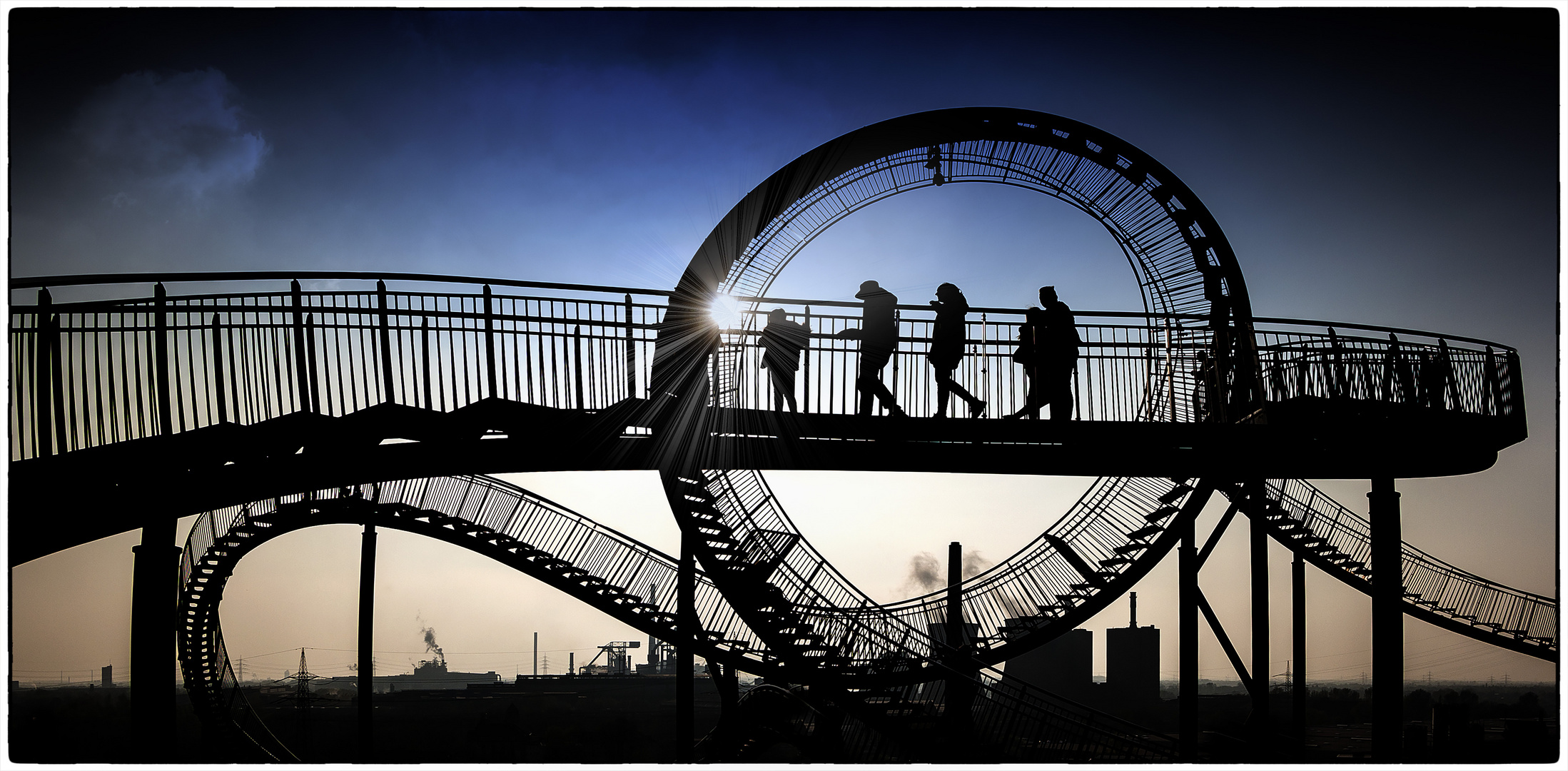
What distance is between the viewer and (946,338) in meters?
11.8

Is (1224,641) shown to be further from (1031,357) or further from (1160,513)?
(1031,357)

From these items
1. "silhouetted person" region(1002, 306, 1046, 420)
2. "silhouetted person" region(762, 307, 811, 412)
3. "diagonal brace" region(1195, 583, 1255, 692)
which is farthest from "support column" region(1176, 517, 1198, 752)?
"silhouetted person" region(762, 307, 811, 412)

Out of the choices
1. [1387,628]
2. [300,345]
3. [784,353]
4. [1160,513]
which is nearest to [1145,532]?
[1160,513]

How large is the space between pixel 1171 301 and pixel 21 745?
567 inches

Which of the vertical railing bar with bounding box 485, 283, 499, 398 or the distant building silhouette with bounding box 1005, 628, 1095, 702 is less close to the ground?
the vertical railing bar with bounding box 485, 283, 499, 398

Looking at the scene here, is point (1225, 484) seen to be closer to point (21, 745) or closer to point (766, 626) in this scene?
point (766, 626)

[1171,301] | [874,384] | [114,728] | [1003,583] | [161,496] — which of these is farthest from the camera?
[114,728]

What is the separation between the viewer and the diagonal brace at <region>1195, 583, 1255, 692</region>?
46.2 feet

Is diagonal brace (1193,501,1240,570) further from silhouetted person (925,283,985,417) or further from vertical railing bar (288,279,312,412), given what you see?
vertical railing bar (288,279,312,412)

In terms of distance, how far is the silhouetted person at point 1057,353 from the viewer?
39.7 ft

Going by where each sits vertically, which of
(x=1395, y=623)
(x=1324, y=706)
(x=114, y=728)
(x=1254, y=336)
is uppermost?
(x=1254, y=336)

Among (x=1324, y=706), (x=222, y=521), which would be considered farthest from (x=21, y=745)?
(x=1324, y=706)

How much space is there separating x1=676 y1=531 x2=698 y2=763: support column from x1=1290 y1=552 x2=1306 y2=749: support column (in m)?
8.61

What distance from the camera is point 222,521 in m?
20.8
